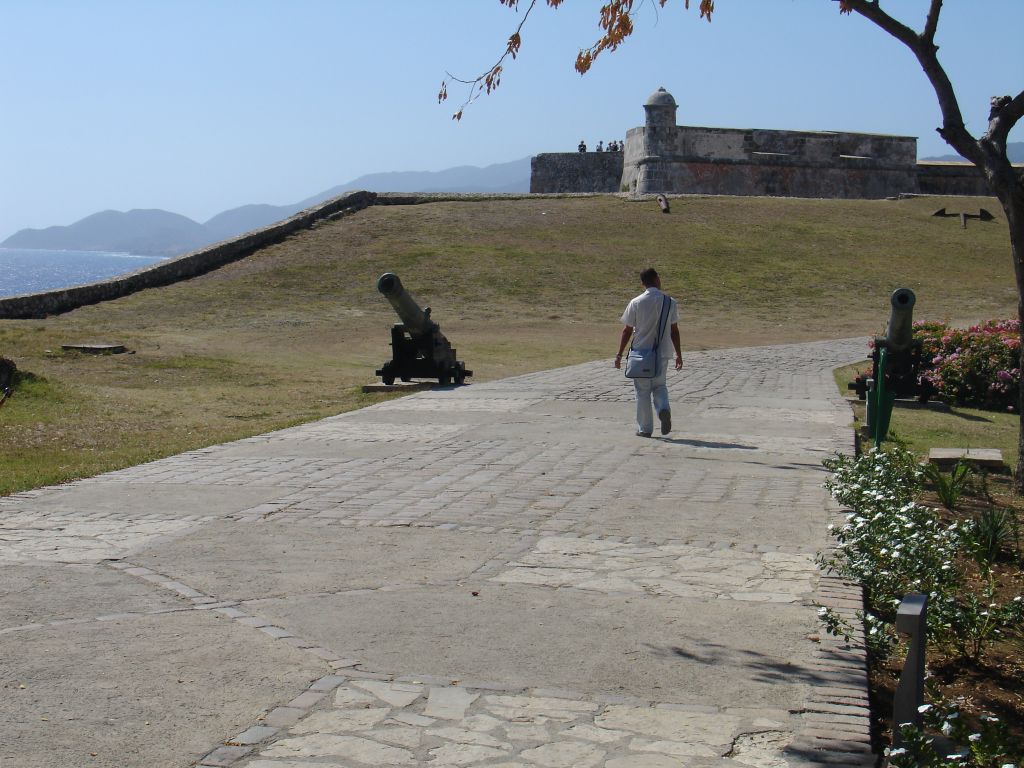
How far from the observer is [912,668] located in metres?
3.54

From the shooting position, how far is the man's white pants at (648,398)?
10445 millimetres

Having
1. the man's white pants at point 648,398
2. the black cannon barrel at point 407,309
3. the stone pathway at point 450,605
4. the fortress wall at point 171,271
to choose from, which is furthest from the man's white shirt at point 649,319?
the fortress wall at point 171,271

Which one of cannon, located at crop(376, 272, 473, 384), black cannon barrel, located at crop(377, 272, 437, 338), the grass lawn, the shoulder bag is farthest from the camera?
cannon, located at crop(376, 272, 473, 384)

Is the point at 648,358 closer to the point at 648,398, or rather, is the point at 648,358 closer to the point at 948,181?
the point at 648,398

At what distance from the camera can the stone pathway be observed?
3.82m

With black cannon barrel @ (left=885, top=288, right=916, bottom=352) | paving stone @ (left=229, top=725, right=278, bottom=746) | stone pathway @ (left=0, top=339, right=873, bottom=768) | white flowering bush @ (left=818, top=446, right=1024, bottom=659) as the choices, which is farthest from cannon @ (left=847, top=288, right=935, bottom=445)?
paving stone @ (left=229, top=725, right=278, bottom=746)

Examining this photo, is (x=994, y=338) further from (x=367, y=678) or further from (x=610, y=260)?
(x=610, y=260)

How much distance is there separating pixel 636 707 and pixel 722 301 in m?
26.8

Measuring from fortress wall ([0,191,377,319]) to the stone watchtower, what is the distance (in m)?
12.2

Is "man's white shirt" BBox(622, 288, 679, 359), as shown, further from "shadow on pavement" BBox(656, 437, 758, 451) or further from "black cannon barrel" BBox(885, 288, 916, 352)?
"black cannon barrel" BBox(885, 288, 916, 352)

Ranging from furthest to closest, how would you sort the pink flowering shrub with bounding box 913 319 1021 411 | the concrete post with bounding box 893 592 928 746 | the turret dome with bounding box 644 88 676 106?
the turret dome with bounding box 644 88 676 106, the pink flowering shrub with bounding box 913 319 1021 411, the concrete post with bounding box 893 592 928 746

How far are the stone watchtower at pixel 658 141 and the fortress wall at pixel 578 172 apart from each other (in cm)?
611

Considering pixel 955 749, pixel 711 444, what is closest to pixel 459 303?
pixel 711 444

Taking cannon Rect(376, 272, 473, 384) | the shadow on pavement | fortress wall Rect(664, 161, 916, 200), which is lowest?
the shadow on pavement
